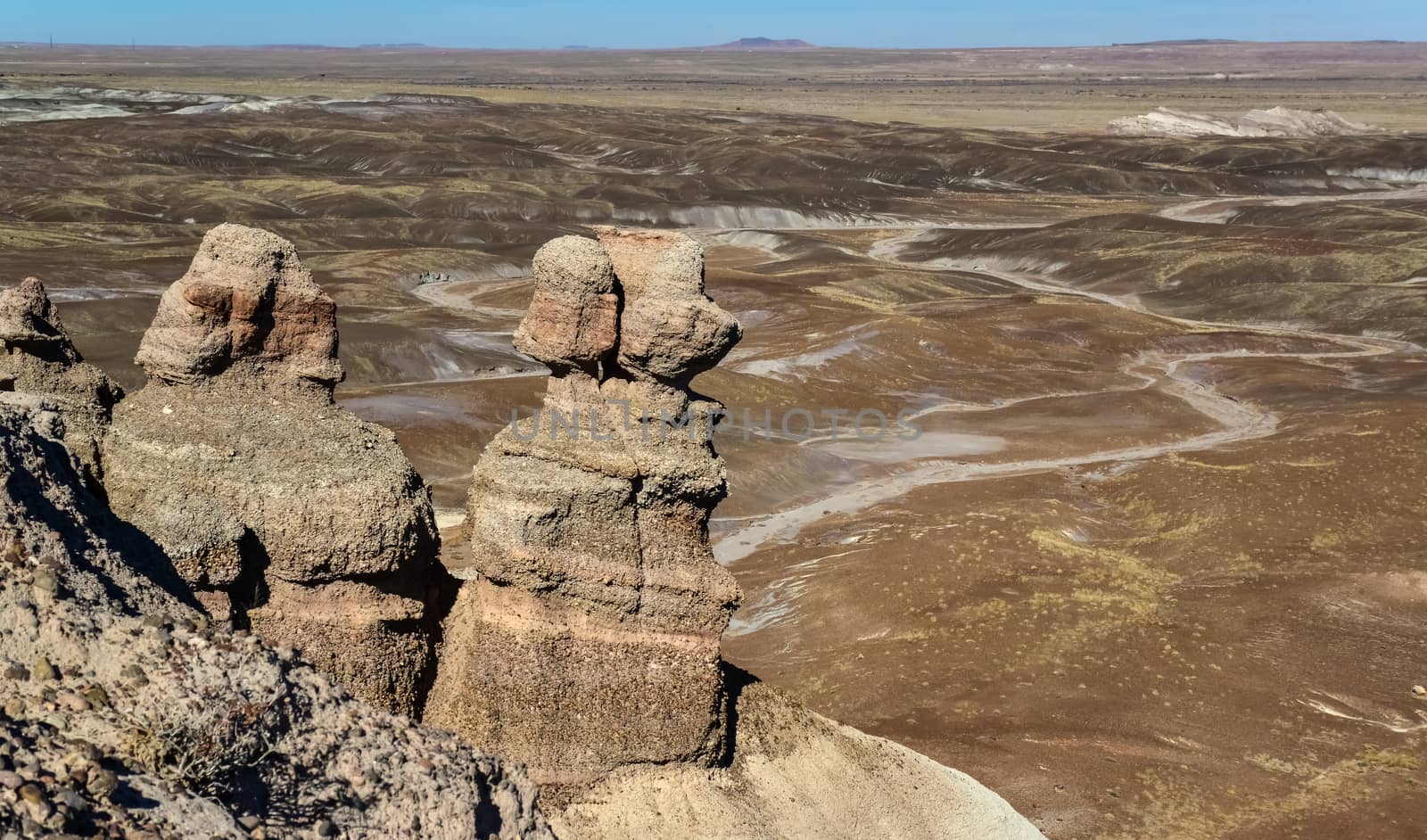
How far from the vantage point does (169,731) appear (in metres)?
6.18

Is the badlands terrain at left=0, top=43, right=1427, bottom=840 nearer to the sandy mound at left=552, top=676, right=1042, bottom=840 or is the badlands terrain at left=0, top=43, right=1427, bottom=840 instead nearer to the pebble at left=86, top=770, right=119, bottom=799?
the sandy mound at left=552, top=676, right=1042, bottom=840

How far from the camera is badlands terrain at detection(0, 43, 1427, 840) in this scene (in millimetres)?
17688

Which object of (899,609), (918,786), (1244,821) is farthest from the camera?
(899,609)

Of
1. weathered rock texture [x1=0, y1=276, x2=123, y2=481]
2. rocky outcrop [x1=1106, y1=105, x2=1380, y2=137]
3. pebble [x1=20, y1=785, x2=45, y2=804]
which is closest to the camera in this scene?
pebble [x1=20, y1=785, x2=45, y2=804]

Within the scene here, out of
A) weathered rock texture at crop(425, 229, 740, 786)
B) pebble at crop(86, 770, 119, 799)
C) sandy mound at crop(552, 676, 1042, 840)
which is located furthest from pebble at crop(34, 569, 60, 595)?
sandy mound at crop(552, 676, 1042, 840)

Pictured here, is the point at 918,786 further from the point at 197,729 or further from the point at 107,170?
the point at 107,170

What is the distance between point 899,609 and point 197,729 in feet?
55.6

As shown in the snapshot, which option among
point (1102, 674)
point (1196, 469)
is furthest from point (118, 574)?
point (1196, 469)

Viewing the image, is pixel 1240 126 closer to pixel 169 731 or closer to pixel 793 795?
pixel 793 795

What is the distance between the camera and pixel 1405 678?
64.0 ft

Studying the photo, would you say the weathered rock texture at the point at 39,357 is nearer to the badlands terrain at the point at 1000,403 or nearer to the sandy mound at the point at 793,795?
the badlands terrain at the point at 1000,403

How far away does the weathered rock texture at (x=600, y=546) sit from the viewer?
1102 centimetres

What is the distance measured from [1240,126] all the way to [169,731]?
6229 inches

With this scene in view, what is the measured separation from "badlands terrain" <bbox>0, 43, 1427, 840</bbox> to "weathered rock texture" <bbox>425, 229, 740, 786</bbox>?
0.41 meters
